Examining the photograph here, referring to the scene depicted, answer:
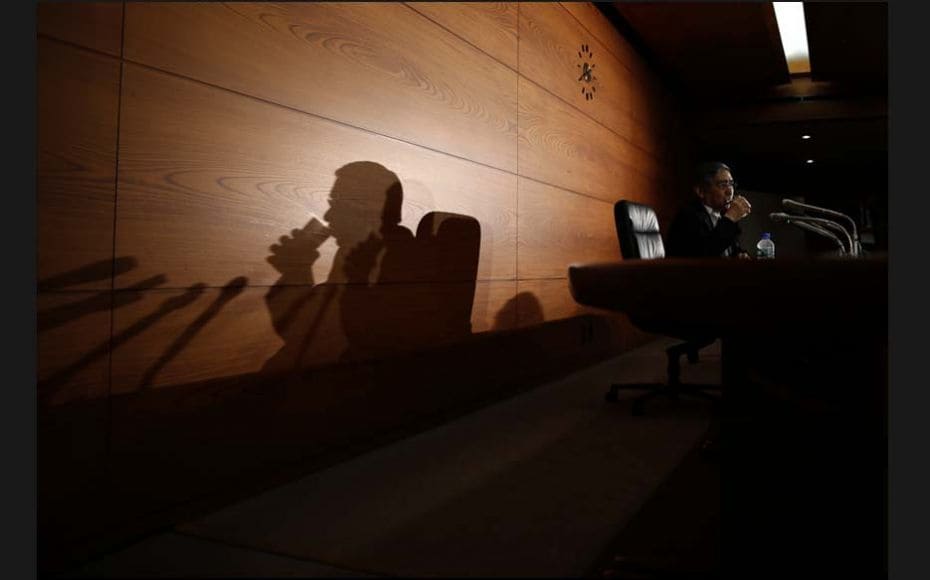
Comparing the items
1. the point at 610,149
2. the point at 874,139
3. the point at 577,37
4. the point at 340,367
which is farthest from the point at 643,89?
the point at 340,367

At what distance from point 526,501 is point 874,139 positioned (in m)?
9.07

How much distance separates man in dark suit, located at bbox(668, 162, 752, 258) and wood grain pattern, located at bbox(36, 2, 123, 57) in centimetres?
286

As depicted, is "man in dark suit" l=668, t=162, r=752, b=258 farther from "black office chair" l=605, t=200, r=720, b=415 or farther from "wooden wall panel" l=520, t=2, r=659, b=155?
"wooden wall panel" l=520, t=2, r=659, b=155

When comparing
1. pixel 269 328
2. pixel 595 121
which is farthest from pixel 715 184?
pixel 269 328

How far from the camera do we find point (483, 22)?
10.8ft

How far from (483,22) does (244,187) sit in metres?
1.87

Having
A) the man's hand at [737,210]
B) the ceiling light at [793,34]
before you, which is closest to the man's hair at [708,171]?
the man's hand at [737,210]

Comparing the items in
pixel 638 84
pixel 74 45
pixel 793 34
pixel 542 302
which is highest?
pixel 793 34

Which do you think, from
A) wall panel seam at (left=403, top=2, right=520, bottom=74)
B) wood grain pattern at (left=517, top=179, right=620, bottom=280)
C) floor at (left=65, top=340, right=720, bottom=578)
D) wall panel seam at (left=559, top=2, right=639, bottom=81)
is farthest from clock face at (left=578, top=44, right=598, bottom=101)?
floor at (left=65, top=340, right=720, bottom=578)

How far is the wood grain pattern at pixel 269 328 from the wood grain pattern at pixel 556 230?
88 centimetres

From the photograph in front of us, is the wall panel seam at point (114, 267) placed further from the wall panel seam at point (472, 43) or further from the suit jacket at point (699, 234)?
the suit jacket at point (699, 234)

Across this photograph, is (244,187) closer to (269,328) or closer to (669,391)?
(269,328)

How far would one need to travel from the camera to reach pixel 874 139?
873cm

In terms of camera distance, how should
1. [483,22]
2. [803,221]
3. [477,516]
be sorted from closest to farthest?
[477,516] → [803,221] → [483,22]
